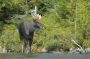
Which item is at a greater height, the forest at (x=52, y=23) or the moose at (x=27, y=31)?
the moose at (x=27, y=31)

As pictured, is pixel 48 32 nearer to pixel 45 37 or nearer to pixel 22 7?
pixel 45 37

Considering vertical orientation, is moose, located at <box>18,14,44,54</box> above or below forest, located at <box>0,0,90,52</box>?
above

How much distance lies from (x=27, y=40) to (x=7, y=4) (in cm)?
1229

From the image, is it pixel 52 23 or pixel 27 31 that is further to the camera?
pixel 52 23

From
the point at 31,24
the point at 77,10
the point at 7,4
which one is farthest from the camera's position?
the point at 7,4

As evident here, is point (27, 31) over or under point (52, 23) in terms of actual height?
over

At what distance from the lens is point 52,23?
25375 mm

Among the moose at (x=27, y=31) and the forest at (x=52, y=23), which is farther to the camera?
the forest at (x=52, y=23)

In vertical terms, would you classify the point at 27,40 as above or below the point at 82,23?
above

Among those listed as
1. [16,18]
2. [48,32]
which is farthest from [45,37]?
[16,18]

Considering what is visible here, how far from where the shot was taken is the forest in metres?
23.2

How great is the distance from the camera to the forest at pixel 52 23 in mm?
23156

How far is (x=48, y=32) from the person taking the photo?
24.3m

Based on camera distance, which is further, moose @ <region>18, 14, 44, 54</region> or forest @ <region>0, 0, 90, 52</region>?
forest @ <region>0, 0, 90, 52</region>
